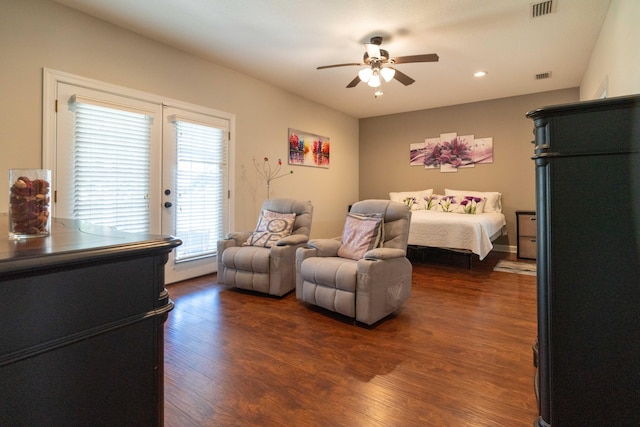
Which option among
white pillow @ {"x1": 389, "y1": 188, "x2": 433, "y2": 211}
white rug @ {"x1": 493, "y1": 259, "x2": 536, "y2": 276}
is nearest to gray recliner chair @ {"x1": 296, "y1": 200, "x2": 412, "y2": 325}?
white rug @ {"x1": 493, "y1": 259, "x2": 536, "y2": 276}

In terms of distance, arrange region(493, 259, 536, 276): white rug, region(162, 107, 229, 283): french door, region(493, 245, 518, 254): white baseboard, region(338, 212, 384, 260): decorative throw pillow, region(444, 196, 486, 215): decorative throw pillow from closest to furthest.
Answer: region(338, 212, 384, 260): decorative throw pillow < region(162, 107, 229, 283): french door < region(493, 259, 536, 276): white rug < region(444, 196, 486, 215): decorative throw pillow < region(493, 245, 518, 254): white baseboard

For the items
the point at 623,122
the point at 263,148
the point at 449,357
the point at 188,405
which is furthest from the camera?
the point at 263,148

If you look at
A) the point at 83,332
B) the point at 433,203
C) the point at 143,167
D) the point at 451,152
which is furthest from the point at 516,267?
the point at 83,332

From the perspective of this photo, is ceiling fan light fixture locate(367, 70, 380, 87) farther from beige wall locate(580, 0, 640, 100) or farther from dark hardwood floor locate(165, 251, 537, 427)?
dark hardwood floor locate(165, 251, 537, 427)

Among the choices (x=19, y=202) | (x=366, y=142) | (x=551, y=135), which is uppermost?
(x=366, y=142)

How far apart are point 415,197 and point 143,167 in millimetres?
4550

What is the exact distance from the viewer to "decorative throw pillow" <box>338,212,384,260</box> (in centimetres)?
293

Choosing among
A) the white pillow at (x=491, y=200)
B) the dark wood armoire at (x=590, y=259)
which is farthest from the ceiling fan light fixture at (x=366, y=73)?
the white pillow at (x=491, y=200)

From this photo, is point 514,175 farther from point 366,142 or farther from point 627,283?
point 627,283

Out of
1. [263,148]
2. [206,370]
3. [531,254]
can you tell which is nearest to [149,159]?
[263,148]

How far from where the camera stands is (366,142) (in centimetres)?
714

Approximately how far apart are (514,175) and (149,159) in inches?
220

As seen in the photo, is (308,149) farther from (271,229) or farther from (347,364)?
(347,364)

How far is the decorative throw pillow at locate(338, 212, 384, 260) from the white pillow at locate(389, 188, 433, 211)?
311 centimetres
